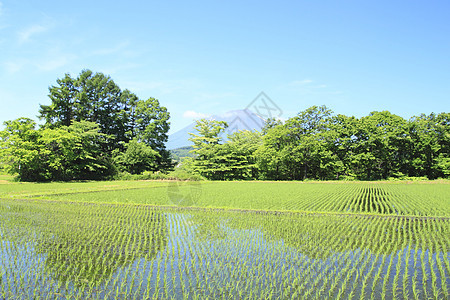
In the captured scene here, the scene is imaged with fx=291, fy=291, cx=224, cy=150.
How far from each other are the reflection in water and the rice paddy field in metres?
0.02

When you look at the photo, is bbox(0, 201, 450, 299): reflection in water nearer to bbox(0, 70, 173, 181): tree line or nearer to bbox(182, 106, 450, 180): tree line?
bbox(0, 70, 173, 181): tree line

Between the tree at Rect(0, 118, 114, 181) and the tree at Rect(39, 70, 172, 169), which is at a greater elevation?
the tree at Rect(39, 70, 172, 169)

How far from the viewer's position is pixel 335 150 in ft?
111

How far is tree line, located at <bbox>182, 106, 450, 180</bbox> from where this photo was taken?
1265 inches

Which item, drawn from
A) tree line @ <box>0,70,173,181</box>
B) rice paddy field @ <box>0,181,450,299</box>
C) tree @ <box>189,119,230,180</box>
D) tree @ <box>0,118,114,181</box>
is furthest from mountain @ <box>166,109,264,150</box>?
rice paddy field @ <box>0,181,450,299</box>

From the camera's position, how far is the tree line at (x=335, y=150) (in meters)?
32.1

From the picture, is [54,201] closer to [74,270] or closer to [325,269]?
[74,270]

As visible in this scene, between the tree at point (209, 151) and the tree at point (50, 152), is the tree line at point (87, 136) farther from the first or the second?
the tree at point (209, 151)

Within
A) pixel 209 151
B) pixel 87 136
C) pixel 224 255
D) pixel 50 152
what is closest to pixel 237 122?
pixel 209 151

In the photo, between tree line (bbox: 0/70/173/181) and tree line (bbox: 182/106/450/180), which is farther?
tree line (bbox: 182/106/450/180)

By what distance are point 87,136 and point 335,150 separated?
27971 mm

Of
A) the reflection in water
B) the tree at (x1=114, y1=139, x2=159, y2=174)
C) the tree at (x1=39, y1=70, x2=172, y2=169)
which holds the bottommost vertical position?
the reflection in water

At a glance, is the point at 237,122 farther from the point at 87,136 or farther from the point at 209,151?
the point at 87,136

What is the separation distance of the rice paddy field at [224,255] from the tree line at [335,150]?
72.1ft
